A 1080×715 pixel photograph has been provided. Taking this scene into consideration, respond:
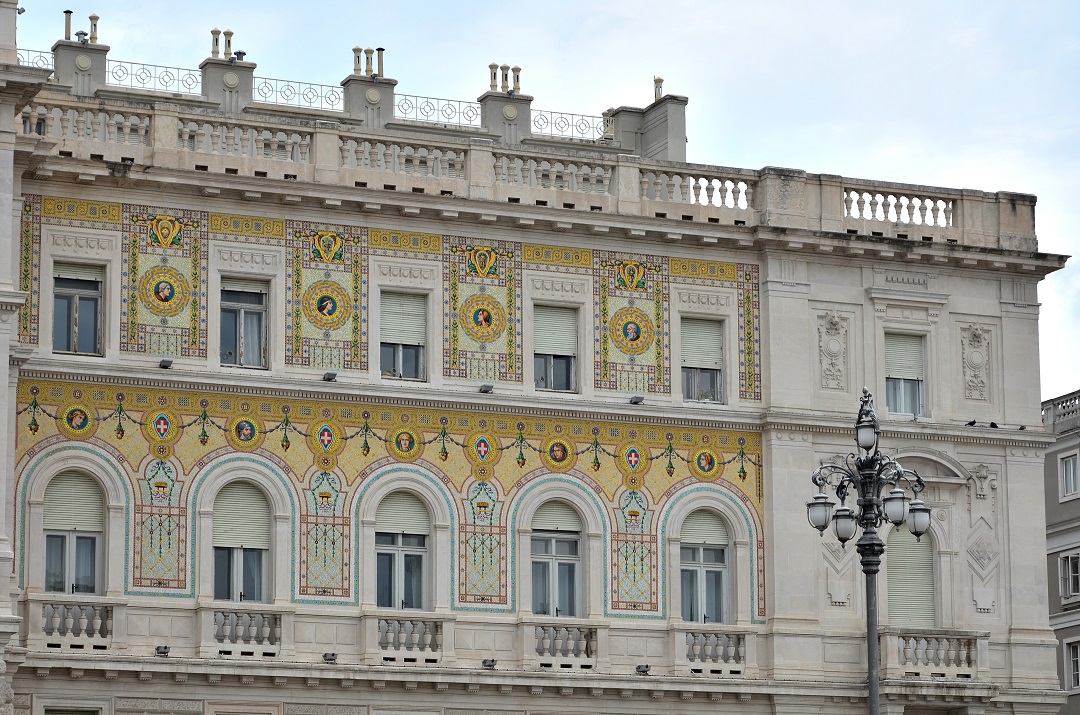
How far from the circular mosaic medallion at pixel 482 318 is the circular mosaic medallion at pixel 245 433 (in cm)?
396

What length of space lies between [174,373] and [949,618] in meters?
14.4

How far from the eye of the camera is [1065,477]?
61.5 m

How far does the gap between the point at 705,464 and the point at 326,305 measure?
23.6ft

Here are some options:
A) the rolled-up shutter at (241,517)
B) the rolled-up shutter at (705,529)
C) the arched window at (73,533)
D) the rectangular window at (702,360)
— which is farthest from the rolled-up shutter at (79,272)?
the rolled-up shutter at (705,529)

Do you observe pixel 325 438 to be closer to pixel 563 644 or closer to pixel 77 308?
pixel 77 308

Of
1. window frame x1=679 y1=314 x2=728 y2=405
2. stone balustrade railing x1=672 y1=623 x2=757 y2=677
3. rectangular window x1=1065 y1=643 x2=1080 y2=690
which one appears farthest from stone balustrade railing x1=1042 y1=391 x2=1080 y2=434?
stone balustrade railing x1=672 y1=623 x2=757 y2=677

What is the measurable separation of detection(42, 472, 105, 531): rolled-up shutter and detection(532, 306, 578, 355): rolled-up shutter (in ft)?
25.9

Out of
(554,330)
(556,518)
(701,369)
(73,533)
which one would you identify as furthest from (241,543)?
(701,369)

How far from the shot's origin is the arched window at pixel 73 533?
3922 cm

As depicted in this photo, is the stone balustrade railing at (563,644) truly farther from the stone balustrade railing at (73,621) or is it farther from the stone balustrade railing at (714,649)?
the stone balustrade railing at (73,621)

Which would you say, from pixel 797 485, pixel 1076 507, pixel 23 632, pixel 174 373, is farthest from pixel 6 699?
pixel 1076 507

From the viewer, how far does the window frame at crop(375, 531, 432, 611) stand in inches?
1629

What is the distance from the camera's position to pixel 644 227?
43.5m

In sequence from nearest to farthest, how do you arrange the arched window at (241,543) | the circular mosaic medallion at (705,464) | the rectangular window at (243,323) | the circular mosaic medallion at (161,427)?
the circular mosaic medallion at (161,427) → the arched window at (241,543) → the rectangular window at (243,323) → the circular mosaic medallion at (705,464)
